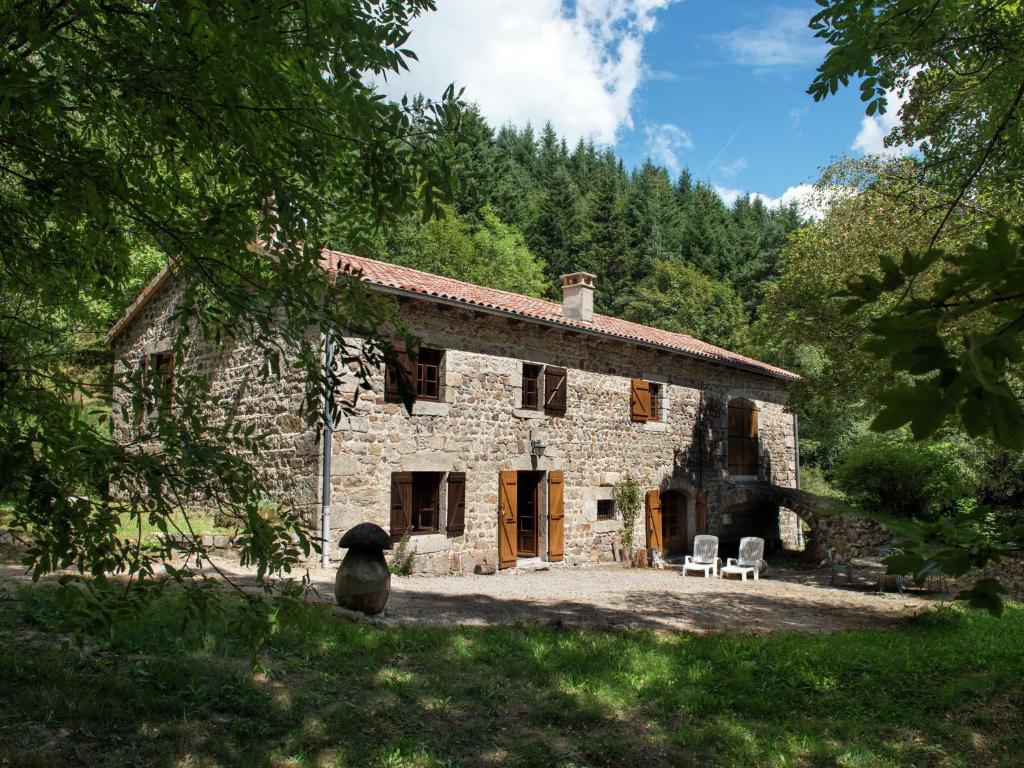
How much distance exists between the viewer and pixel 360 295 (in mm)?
3383

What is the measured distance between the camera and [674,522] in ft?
53.4

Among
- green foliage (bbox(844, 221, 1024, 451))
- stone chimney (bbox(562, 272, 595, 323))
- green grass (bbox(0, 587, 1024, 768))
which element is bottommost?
green grass (bbox(0, 587, 1024, 768))

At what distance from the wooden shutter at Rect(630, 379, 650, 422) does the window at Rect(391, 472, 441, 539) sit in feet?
16.5

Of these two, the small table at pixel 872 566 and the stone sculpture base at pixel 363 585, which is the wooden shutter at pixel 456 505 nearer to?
the stone sculpture base at pixel 363 585

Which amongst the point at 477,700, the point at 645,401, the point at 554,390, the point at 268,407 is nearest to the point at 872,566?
the point at 645,401

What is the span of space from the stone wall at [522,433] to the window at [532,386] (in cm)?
20

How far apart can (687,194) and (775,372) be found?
3200 cm

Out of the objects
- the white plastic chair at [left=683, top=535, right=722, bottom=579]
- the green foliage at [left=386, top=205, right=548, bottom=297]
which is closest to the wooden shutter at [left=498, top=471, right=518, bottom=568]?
the white plastic chair at [left=683, top=535, right=722, bottom=579]

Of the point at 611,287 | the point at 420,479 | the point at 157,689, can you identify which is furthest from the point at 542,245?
the point at 157,689

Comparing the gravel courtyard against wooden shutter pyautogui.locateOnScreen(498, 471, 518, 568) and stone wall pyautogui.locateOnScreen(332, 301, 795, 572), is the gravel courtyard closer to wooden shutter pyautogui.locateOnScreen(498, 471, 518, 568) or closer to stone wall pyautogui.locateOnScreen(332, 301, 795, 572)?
wooden shutter pyautogui.locateOnScreen(498, 471, 518, 568)

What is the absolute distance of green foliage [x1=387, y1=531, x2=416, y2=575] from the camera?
10.5 metres

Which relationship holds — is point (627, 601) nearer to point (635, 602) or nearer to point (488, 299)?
point (635, 602)

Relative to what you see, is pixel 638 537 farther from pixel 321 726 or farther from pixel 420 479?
pixel 321 726

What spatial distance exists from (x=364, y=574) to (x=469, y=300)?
16.7ft
